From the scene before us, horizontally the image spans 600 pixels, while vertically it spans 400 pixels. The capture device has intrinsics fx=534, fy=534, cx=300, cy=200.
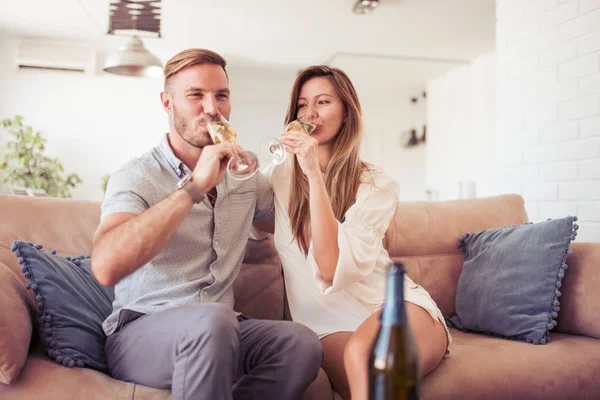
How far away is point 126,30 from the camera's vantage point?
334 cm

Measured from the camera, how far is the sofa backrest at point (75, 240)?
175 centimetres

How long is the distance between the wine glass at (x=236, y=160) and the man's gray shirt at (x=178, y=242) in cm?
20

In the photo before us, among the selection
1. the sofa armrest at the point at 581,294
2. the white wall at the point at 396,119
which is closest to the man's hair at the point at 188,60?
the sofa armrest at the point at 581,294

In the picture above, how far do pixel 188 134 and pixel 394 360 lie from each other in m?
1.14

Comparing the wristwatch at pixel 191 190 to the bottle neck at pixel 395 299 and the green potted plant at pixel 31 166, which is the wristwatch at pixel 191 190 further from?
the green potted plant at pixel 31 166

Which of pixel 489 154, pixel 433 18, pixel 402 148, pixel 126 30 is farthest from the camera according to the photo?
pixel 402 148

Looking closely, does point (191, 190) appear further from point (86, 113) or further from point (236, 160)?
point (86, 113)

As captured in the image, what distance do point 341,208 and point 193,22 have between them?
417 cm

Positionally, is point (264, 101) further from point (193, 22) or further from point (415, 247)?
point (415, 247)

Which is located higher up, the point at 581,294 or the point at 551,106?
the point at 551,106

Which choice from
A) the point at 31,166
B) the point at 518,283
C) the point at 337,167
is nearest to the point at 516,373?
the point at 518,283

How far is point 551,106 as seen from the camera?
277cm

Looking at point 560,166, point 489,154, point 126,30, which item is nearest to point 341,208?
point 560,166

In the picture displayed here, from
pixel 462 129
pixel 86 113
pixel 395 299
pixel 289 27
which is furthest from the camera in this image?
pixel 462 129
